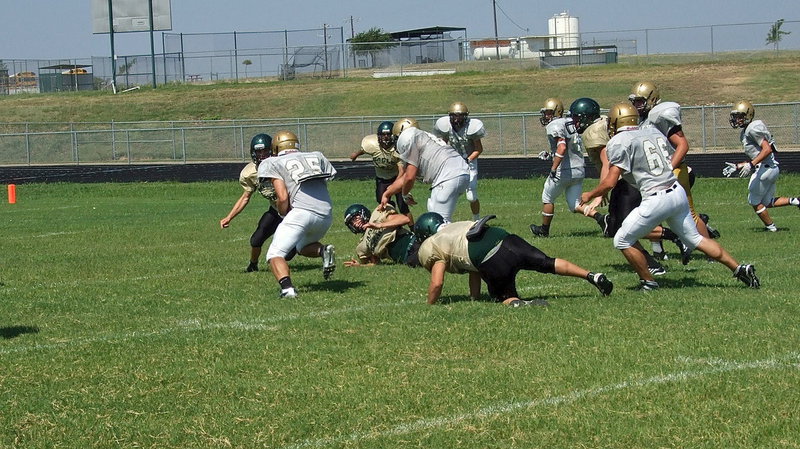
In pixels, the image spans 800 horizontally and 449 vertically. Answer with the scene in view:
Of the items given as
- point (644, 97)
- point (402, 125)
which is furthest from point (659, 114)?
point (402, 125)

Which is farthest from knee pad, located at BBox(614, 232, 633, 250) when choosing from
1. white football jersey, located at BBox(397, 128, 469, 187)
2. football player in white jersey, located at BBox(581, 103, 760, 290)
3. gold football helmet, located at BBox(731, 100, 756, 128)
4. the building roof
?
the building roof

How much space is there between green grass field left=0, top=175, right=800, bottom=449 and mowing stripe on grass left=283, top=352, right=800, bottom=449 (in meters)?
0.02

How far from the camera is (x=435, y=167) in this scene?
459 inches

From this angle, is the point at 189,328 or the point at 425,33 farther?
the point at 425,33

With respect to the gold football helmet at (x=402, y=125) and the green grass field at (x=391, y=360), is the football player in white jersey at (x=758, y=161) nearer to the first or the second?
the green grass field at (x=391, y=360)

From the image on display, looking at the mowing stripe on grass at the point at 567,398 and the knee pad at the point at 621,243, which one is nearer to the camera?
the mowing stripe on grass at the point at 567,398

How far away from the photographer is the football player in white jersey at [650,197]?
8797 mm

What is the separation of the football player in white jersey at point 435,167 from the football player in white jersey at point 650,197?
9.30ft

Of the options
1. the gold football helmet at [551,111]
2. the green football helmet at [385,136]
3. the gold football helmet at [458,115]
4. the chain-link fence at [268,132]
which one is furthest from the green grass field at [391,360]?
the chain-link fence at [268,132]

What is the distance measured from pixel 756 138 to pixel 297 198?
715 centimetres

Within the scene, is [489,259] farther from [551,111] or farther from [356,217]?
[551,111]

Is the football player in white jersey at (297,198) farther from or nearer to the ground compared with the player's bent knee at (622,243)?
farther from the ground

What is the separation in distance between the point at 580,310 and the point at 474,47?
50.6 meters

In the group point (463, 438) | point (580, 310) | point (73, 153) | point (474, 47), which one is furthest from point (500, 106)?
point (463, 438)
